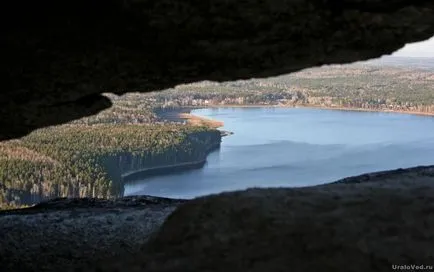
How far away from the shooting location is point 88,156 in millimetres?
50812

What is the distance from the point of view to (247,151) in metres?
65.8

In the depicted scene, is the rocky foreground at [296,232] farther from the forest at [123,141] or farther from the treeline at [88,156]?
the treeline at [88,156]

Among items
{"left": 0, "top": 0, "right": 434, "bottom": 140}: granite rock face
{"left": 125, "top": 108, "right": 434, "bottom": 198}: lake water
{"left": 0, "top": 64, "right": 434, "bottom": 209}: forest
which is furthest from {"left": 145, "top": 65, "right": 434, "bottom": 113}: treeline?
{"left": 0, "top": 0, "right": 434, "bottom": 140}: granite rock face

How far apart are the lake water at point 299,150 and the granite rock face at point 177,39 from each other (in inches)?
683

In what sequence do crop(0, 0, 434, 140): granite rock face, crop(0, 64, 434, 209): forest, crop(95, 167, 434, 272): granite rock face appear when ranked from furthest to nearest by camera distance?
crop(0, 64, 434, 209): forest
crop(0, 0, 434, 140): granite rock face
crop(95, 167, 434, 272): granite rock face

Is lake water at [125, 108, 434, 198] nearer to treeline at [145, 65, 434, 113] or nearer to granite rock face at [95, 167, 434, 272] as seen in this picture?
treeline at [145, 65, 434, 113]

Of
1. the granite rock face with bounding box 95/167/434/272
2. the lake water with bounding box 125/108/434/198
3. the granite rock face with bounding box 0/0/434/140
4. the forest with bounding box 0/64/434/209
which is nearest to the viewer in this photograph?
the granite rock face with bounding box 95/167/434/272

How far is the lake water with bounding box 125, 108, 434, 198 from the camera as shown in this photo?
1767 inches

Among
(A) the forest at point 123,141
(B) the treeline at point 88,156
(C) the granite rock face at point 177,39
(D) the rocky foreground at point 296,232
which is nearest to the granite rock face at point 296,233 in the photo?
(D) the rocky foreground at point 296,232

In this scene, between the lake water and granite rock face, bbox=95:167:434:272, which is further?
the lake water

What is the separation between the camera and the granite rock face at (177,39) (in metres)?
6.97

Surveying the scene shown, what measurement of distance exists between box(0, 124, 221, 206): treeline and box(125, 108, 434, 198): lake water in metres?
2.80

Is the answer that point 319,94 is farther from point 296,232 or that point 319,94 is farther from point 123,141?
point 296,232

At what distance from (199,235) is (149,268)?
86cm
